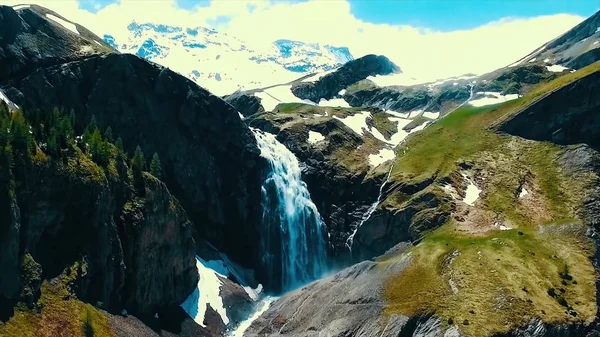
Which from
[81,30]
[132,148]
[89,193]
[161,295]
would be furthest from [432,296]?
[81,30]

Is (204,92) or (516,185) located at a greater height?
(204,92)

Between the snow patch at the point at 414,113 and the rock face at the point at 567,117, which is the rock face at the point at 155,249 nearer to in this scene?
the rock face at the point at 567,117

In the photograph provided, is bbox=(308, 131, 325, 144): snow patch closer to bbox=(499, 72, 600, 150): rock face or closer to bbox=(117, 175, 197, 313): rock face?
bbox=(499, 72, 600, 150): rock face

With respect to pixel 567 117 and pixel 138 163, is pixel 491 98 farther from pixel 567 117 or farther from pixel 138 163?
pixel 138 163

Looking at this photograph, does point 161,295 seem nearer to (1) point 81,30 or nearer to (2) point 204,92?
(2) point 204,92

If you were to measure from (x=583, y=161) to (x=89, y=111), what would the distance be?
9449 centimetres

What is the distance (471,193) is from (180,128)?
5942 cm

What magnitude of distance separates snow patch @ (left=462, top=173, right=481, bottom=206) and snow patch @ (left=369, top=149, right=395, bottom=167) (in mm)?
24713

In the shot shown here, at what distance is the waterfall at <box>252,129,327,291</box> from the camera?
118312mm

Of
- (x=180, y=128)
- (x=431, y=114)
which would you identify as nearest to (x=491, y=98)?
(x=431, y=114)

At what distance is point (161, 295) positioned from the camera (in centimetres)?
9256

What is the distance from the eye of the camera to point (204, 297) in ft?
331

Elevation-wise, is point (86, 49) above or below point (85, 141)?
above

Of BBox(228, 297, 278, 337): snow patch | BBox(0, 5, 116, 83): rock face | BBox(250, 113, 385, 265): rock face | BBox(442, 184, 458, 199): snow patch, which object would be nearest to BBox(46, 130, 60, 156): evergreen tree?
BBox(228, 297, 278, 337): snow patch
